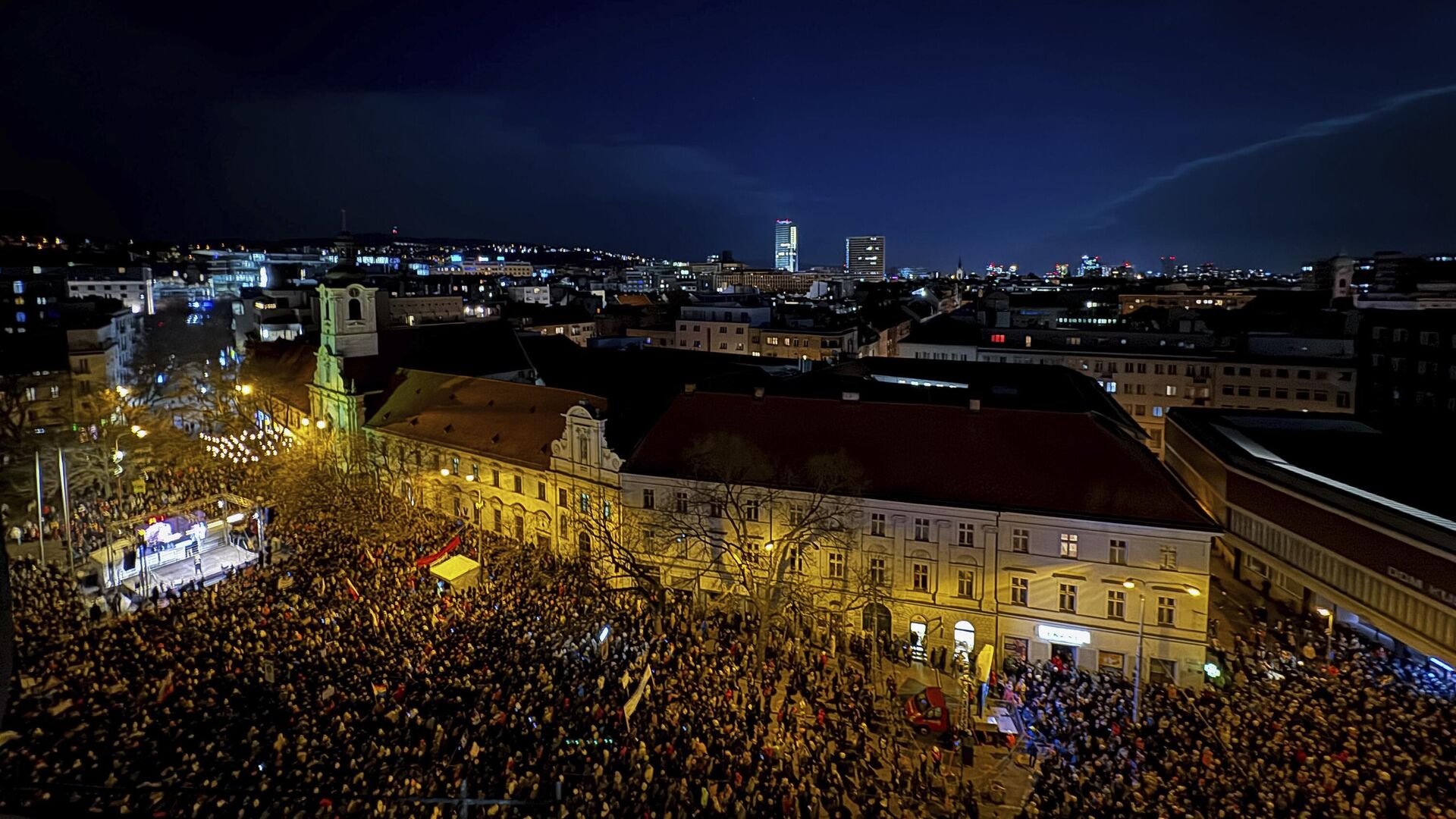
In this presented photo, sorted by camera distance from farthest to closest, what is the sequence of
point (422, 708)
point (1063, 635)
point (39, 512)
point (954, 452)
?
point (39, 512), point (954, 452), point (1063, 635), point (422, 708)

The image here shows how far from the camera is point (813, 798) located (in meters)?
19.0

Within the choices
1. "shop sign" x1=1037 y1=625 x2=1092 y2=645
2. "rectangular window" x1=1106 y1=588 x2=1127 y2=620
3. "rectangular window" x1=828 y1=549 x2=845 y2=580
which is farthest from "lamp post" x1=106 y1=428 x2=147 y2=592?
"rectangular window" x1=1106 y1=588 x2=1127 y2=620

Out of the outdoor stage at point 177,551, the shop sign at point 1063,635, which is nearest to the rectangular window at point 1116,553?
the shop sign at point 1063,635

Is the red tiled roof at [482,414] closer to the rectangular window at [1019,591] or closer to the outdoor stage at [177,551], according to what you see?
the outdoor stage at [177,551]

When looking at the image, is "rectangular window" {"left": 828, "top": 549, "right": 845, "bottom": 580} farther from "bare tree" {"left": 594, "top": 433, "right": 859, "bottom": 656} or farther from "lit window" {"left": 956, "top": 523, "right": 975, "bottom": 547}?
"lit window" {"left": 956, "top": 523, "right": 975, "bottom": 547}

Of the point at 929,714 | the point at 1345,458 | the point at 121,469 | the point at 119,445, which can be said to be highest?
the point at 1345,458

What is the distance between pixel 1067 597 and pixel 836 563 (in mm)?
8722

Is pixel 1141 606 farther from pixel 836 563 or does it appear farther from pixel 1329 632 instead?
pixel 836 563

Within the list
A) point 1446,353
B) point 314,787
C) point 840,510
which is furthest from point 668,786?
point 1446,353

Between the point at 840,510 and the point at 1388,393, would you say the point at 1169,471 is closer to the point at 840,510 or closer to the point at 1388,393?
the point at 840,510

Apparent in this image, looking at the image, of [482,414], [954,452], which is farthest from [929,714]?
[482,414]

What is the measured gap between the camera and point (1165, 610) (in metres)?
28.7

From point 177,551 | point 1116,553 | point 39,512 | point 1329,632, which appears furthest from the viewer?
point 177,551

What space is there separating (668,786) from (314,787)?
8.17 m
